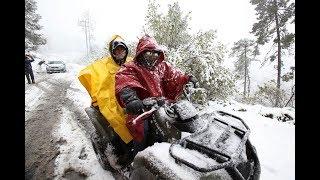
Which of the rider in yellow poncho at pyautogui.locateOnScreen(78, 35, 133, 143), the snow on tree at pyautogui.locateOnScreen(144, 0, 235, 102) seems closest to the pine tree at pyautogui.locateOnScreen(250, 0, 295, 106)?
the snow on tree at pyautogui.locateOnScreen(144, 0, 235, 102)

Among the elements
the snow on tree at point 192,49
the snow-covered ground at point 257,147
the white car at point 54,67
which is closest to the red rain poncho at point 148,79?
the snow-covered ground at point 257,147

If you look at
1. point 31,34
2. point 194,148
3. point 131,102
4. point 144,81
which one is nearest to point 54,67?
point 31,34

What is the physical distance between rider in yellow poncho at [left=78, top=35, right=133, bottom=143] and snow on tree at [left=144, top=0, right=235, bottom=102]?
5430mm

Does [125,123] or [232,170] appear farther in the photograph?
[125,123]

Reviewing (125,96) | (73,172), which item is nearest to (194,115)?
(125,96)

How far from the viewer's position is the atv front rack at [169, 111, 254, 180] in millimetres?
2215

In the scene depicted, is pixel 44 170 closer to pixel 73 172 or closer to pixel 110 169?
pixel 73 172

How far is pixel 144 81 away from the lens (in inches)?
149

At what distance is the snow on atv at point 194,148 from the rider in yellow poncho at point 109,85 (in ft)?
2.20

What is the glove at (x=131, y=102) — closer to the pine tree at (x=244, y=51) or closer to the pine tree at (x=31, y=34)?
the pine tree at (x=31, y=34)

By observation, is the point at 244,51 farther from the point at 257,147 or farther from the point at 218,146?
the point at 218,146

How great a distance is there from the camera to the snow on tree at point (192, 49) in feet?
32.6
